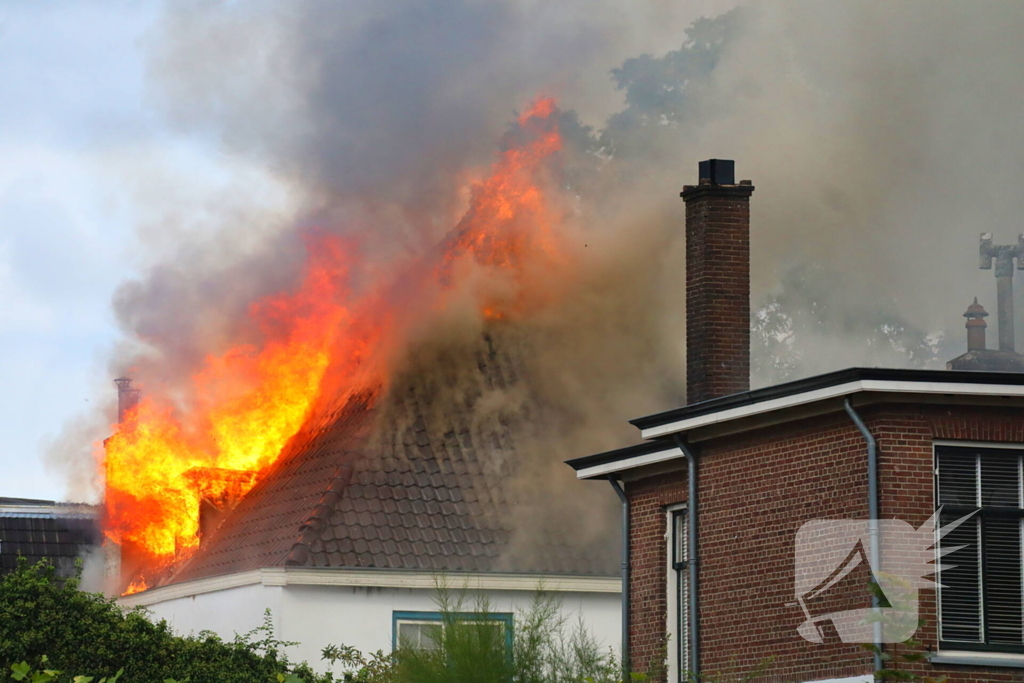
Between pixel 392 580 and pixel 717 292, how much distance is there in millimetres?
6281

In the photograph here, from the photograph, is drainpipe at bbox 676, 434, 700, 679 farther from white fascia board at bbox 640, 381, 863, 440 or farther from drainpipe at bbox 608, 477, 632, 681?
drainpipe at bbox 608, 477, 632, 681

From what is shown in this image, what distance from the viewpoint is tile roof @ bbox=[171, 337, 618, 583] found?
24.1m

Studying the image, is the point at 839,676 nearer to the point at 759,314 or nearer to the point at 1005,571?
the point at 1005,571

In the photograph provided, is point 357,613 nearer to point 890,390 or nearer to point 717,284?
point 717,284

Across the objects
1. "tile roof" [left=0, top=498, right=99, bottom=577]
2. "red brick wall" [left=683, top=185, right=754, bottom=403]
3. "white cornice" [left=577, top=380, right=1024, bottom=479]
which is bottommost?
"tile roof" [left=0, top=498, right=99, bottom=577]

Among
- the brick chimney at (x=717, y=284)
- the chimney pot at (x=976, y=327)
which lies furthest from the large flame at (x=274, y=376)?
the chimney pot at (x=976, y=327)

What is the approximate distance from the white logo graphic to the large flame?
1083cm

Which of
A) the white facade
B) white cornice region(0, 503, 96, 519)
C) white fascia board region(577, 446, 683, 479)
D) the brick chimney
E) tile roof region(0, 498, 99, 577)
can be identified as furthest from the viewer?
white cornice region(0, 503, 96, 519)

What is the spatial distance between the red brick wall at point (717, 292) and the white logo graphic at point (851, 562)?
16.5ft

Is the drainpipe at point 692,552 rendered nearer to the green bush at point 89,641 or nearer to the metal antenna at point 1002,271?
the green bush at point 89,641

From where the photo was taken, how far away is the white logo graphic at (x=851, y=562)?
53.0ft

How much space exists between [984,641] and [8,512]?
70.3 feet

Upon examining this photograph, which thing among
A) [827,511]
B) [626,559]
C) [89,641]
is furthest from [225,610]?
[827,511]

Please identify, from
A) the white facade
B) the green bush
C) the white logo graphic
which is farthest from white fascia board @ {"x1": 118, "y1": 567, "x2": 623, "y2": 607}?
the white logo graphic
